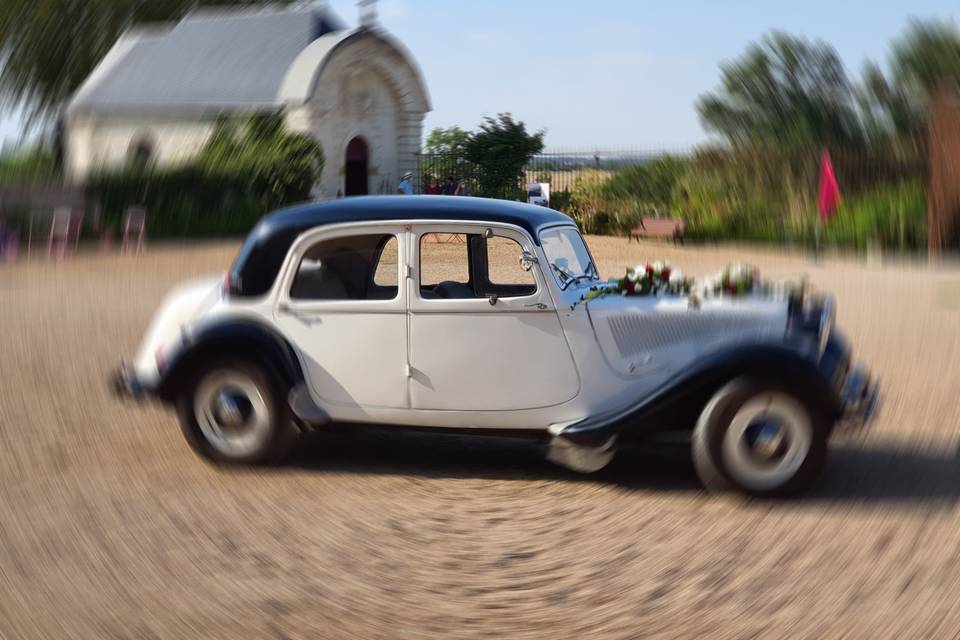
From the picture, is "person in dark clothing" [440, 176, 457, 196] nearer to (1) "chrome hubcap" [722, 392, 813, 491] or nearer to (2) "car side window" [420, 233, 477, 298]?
(2) "car side window" [420, 233, 477, 298]

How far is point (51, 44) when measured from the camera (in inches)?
1816

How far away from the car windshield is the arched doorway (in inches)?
1020

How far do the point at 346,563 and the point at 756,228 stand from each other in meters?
20.1

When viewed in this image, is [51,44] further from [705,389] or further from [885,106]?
[705,389]

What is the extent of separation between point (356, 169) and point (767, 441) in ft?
91.7

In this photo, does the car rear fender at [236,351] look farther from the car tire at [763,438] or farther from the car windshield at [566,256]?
the car tire at [763,438]

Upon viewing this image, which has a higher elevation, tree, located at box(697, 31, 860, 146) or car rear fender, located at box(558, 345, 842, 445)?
tree, located at box(697, 31, 860, 146)

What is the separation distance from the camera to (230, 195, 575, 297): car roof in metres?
6.34

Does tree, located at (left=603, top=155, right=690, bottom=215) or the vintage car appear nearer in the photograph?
the vintage car

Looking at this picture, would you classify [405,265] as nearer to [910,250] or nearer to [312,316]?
[312,316]

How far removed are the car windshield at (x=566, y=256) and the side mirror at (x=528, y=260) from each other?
11 centimetres

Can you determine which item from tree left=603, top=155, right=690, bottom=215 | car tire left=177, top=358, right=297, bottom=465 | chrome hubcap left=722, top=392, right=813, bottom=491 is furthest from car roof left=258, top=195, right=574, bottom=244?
tree left=603, top=155, right=690, bottom=215

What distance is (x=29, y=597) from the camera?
4.52 meters

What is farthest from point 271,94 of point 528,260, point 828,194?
point 528,260
